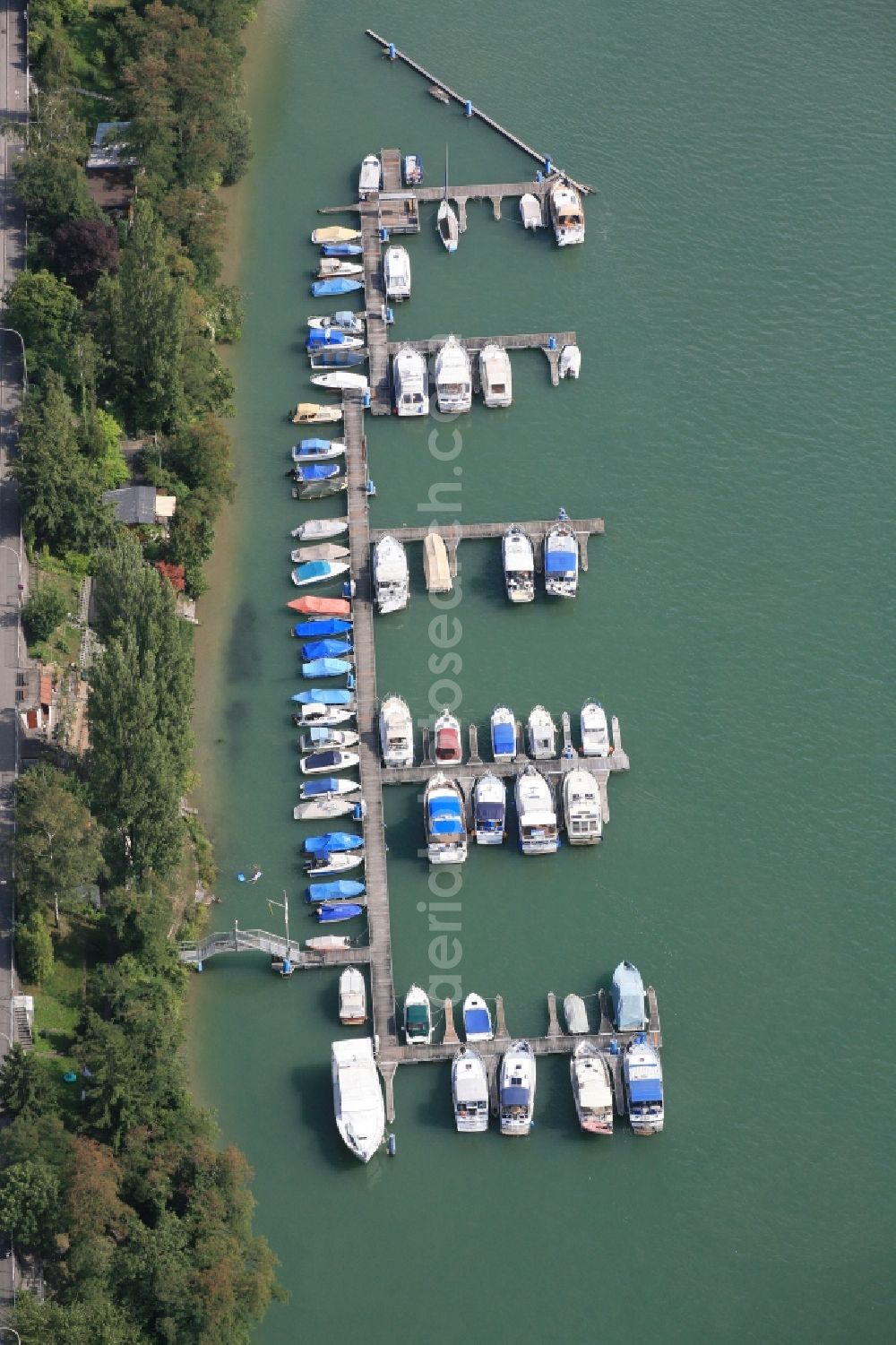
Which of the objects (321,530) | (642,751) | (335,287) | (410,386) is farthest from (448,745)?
(335,287)

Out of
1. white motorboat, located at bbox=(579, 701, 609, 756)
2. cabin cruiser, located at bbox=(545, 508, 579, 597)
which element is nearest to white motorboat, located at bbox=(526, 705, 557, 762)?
white motorboat, located at bbox=(579, 701, 609, 756)

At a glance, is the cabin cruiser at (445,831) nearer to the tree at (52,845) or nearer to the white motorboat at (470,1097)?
the white motorboat at (470,1097)

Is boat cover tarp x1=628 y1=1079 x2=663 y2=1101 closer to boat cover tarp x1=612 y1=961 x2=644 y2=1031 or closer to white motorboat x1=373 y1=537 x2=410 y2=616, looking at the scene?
boat cover tarp x1=612 y1=961 x2=644 y2=1031

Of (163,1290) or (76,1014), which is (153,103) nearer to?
(76,1014)

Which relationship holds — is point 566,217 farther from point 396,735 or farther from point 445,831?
point 445,831

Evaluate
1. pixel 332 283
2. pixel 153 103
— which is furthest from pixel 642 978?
pixel 153 103
